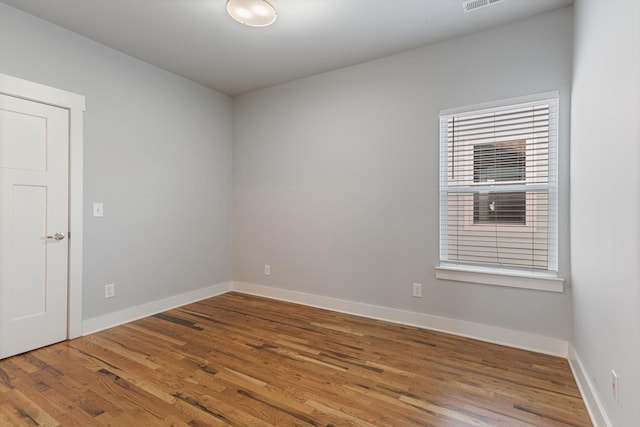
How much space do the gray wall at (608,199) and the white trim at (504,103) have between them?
31cm

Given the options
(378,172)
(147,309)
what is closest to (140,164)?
(147,309)

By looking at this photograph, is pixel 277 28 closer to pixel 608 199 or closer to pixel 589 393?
pixel 608 199

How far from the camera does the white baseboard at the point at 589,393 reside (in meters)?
1.66

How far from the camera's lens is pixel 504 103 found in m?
2.83

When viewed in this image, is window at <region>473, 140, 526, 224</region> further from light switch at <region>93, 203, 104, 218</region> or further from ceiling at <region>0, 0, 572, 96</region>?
light switch at <region>93, 203, 104, 218</region>

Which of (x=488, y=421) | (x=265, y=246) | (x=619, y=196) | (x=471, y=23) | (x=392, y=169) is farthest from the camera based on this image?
(x=265, y=246)

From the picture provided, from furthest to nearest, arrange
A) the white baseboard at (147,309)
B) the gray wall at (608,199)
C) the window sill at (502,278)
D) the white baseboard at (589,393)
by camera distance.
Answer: the white baseboard at (147,309) → the window sill at (502,278) → the white baseboard at (589,393) → the gray wall at (608,199)

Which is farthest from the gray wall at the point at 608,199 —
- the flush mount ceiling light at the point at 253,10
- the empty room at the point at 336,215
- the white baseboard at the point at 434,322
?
the flush mount ceiling light at the point at 253,10

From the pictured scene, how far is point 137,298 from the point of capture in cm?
353

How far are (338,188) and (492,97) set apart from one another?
1.78 meters

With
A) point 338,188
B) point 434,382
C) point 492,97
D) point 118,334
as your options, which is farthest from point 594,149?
point 118,334

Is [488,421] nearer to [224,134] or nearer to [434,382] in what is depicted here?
[434,382]

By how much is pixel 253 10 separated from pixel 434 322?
3196 millimetres

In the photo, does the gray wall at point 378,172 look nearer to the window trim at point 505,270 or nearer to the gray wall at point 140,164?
the window trim at point 505,270
